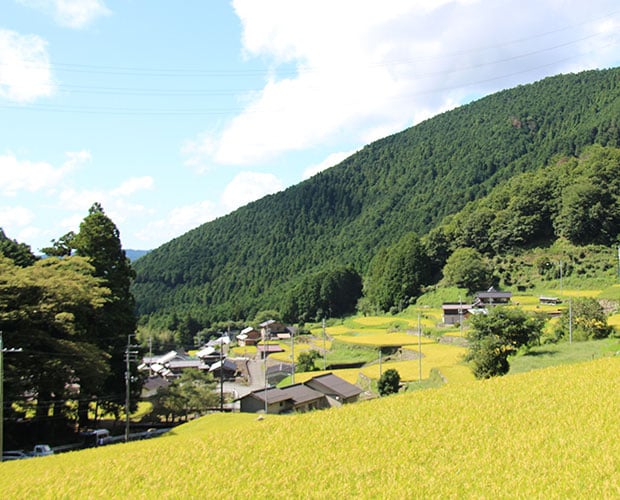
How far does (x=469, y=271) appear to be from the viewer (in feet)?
210

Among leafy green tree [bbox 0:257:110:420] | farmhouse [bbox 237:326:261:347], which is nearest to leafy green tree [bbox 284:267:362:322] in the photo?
farmhouse [bbox 237:326:261:347]

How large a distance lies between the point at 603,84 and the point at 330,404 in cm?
12274

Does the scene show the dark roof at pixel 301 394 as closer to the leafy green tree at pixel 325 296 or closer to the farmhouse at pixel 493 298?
the farmhouse at pixel 493 298

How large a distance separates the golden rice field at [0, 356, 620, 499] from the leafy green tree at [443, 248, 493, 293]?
4775 centimetres

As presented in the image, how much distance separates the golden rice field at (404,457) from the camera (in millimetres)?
8695

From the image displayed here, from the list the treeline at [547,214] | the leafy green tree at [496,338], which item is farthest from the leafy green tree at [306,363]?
the treeline at [547,214]

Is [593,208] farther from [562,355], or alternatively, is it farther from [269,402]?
[269,402]

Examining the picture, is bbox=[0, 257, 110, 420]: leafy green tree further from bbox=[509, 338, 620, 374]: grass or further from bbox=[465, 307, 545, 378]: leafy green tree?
bbox=[509, 338, 620, 374]: grass

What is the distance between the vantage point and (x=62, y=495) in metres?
10.7

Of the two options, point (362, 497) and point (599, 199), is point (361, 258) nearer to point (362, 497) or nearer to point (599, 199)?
point (599, 199)

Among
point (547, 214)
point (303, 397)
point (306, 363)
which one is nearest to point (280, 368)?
point (306, 363)

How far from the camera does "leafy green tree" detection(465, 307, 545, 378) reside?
26391 millimetres

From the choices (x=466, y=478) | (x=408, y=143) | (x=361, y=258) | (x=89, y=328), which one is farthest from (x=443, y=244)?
(x=408, y=143)

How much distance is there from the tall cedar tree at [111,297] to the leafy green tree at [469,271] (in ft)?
145
